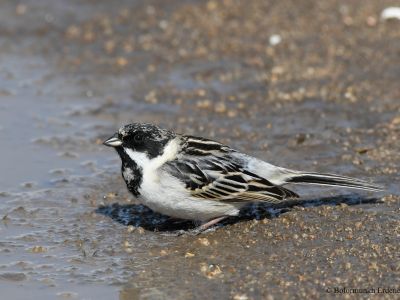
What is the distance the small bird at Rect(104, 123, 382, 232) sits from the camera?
811 centimetres

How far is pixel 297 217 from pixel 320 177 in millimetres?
484

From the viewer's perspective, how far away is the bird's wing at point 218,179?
8180 mm

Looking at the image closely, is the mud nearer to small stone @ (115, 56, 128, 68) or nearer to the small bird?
small stone @ (115, 56, 128, 68)

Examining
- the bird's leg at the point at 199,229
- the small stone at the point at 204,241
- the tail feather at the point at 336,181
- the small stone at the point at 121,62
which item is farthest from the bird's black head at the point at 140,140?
the small stone at the point at 121,62

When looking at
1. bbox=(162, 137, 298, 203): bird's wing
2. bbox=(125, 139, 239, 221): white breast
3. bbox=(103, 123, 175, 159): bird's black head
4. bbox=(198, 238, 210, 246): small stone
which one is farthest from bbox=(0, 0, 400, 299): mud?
bbox=(103, 123, 175, 159): bird's black head

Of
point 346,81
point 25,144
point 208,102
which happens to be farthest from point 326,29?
point 25,144

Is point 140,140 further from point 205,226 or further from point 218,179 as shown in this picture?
point 205,226

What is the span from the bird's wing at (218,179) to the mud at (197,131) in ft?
1.32

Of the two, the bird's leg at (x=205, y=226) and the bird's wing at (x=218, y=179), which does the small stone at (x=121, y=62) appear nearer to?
the bird's wing at (x=218, y=179)

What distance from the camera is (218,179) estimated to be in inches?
325

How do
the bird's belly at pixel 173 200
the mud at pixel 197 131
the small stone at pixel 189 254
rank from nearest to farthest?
the mud at pixel 197 131 → the small stone at pixel 189 254 → the bird's belly at pixel 173 200

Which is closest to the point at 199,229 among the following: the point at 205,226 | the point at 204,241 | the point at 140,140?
the point at 205,226

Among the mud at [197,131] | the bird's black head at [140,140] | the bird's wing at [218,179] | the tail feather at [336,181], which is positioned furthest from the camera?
the tail feather at [336,181]

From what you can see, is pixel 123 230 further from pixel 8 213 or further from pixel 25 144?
pixel 25 144
